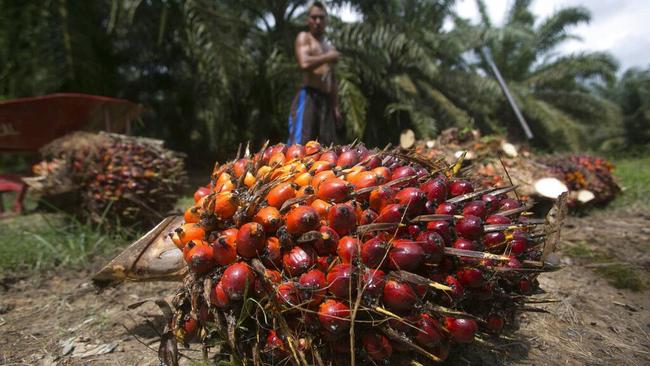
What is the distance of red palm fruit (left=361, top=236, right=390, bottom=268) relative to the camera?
124 centimetres

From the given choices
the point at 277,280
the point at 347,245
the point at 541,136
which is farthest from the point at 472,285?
the point at 541,136

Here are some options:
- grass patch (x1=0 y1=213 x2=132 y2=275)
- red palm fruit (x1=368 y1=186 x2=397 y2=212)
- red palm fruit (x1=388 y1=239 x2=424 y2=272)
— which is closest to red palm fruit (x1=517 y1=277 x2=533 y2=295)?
red palm fruit (x1=388 y1=239 x2=424 y2=272)

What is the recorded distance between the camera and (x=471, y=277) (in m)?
1.32

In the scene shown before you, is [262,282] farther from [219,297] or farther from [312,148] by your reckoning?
[312,148]

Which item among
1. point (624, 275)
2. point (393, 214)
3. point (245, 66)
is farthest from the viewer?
point (245, 66)

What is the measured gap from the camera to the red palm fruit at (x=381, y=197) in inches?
53.0

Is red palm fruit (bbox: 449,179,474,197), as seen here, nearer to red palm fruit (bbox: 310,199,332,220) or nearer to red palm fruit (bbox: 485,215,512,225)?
red palm fruit (bbox: 485,215,512,225)

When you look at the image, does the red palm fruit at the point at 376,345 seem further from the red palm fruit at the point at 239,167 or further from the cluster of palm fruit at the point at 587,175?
the cluster of palm fruit at the point at 587,175

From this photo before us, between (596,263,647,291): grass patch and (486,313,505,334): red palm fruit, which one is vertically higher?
(486,313,505,334): red palm fruit

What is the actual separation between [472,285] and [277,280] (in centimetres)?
59

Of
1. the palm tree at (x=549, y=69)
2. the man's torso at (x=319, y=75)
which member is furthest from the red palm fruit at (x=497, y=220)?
the palm tree at (x=549, y=69)

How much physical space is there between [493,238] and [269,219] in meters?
0.72

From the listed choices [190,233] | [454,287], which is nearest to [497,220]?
[454,287]

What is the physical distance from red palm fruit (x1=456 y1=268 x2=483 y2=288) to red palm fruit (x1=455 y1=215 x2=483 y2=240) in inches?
4.0
